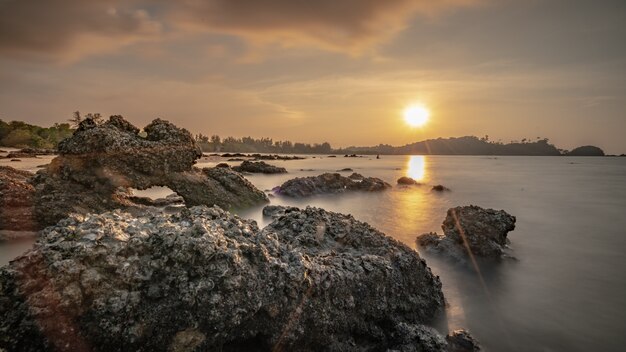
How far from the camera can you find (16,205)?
710cm

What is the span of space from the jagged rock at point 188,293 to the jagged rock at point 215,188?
632 cm

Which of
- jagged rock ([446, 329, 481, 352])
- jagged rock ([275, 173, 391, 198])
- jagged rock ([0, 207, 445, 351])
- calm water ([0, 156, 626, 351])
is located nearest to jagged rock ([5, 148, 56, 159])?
jagged rock ([275, 173, 391, 198])

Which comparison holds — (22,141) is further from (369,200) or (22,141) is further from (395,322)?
(395,322)

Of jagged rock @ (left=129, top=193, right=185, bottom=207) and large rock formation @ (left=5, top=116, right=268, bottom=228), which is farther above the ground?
large rock formation @ (left=5, top=116, right=268, bottom=228)

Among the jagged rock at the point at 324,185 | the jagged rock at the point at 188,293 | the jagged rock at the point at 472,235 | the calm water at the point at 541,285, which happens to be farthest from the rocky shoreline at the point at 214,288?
the jagged rock at the point at 324,185

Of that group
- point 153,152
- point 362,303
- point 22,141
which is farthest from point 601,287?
point 22,141

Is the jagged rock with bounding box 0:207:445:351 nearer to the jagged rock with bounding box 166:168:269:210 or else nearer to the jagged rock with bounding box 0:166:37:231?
the jagged rock with bounding box 0:166:37:231

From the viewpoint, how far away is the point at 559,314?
5324 mm

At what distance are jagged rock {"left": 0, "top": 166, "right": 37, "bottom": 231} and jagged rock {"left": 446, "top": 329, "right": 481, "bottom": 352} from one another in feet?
26.8

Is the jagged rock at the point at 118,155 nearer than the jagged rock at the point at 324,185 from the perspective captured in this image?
Yes

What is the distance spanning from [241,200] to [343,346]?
8.59 metres

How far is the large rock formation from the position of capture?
24.8 feet

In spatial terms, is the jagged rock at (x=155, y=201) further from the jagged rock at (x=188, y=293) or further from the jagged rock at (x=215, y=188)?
the jagged rock at (x=188, y=293)

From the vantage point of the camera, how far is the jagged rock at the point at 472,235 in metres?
7.46
